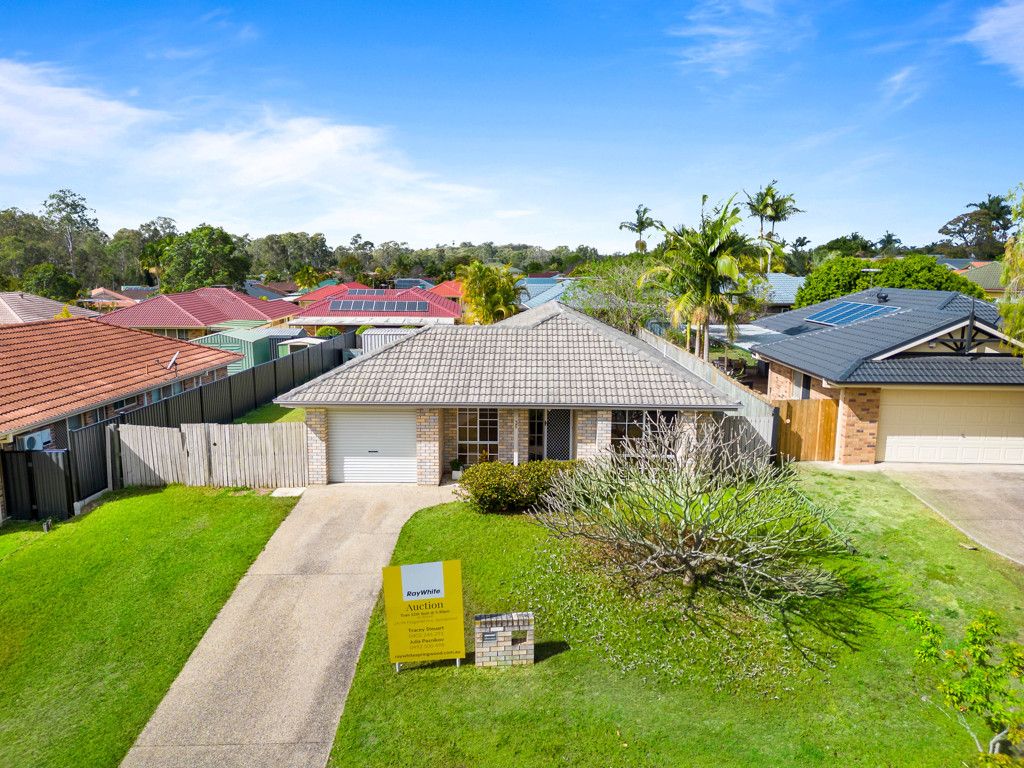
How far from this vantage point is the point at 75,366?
1912 centimetres

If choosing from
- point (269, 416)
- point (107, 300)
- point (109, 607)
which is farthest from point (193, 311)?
point (107, 300)

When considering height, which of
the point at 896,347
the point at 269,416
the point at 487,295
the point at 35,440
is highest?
the point at 487,295

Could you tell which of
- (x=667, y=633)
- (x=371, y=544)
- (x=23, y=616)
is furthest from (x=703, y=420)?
(x=23, y=616)

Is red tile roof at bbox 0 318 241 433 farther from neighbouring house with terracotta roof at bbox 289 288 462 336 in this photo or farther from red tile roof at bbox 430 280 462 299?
red tile roof at bbox 430 280 462 299

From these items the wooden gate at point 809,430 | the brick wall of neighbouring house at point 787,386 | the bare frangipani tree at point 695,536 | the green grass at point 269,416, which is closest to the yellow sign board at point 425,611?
the bare frangipani tree at point 695,536

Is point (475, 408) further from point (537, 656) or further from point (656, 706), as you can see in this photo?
point (656, 706)

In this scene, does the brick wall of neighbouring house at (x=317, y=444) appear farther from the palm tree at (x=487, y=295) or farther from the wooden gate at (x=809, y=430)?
the palm tree at (x=487, y=295)

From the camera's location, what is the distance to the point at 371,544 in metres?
13.8

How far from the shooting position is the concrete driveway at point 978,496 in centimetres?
1363

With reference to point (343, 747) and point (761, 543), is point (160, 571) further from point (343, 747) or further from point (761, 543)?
point (761, 543)

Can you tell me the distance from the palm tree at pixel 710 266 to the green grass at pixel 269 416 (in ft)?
49.3

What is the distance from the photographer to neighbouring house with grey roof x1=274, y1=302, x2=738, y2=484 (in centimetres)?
1633

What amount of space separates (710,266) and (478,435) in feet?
43.5

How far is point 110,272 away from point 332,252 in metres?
47.8
